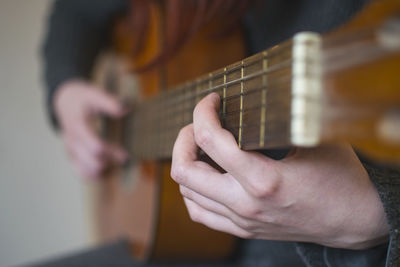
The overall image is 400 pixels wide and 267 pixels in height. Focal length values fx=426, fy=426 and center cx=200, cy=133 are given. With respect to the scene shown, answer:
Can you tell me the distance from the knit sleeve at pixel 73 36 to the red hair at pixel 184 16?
232mm

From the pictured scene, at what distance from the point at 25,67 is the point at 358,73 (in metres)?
1.61

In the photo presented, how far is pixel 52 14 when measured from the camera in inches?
43.0

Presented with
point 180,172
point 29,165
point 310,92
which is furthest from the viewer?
point 29,165

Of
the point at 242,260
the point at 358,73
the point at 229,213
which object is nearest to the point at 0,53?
the point at 242,260

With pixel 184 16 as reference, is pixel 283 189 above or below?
below

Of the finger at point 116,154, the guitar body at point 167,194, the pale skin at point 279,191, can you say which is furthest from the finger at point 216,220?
the finger at point 116,154

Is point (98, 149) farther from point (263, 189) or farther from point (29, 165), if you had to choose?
point (29, 165)

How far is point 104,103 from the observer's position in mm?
921

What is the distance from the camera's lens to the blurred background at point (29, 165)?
5.27 feet

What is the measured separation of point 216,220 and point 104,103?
57cm

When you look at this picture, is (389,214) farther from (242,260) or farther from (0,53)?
(0,53)

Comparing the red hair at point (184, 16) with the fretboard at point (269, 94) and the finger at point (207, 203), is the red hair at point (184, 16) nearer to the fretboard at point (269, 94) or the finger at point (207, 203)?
the fretboard at point (269, 94)

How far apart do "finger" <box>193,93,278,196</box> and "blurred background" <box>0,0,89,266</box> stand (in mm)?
1322

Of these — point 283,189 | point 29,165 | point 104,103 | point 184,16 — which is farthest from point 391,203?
point 29,165
